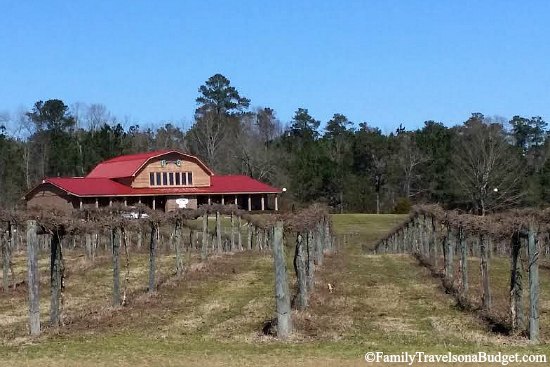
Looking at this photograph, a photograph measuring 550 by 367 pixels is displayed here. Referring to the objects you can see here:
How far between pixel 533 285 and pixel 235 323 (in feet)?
19.0

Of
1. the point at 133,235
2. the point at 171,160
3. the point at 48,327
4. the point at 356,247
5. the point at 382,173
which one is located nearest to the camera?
the point at 48,327

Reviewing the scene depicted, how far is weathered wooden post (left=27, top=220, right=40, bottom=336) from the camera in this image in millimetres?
14734

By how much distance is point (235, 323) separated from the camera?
15.8 m

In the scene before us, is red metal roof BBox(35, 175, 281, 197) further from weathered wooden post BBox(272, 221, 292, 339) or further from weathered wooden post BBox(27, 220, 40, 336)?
weathered wooden post BBox(272, 221, 292, 339)

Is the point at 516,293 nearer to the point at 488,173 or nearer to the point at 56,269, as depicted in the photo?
the point at 56,269

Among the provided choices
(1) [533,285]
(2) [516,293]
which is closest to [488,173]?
(2) [516,293]

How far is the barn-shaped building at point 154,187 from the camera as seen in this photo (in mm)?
65188

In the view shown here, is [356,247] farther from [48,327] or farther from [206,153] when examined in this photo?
[206,153]

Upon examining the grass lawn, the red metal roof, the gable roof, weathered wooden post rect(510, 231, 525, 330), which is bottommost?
the grass lawn

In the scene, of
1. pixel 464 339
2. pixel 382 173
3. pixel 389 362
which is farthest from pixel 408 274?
pixel 382 173

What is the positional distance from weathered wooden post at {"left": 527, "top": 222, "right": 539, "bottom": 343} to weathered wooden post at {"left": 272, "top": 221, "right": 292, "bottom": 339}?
418 cm

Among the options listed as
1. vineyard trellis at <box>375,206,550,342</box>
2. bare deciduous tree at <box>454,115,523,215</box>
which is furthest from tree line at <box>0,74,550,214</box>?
vineyard trellis at <box>375,206,550,342</box>

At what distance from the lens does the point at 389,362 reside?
11.6m

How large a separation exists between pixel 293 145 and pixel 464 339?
87802mm
